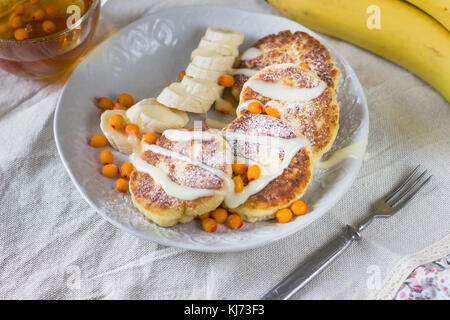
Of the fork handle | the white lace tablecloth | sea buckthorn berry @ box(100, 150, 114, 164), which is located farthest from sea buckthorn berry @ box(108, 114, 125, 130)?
the fork handle

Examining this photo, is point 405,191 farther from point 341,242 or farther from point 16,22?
point 16,22

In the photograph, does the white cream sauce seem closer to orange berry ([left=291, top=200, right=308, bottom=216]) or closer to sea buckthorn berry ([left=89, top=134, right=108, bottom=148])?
orange berry ([left=291, top=200, right=308, bottom=216])

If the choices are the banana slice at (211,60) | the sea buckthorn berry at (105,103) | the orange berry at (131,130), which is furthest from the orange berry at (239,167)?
the sea buckthorn berry at (105,103)

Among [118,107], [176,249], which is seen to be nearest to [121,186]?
[176,249]

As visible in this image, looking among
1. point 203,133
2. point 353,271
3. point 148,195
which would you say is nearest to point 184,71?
point 203,133

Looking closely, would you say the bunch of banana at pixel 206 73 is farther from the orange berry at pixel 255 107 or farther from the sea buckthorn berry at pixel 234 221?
the sea buckthorn berry at pixel 234 221

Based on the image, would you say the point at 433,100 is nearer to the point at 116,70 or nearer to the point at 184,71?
the point at 184,71
